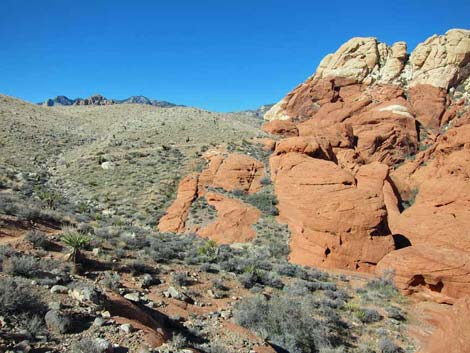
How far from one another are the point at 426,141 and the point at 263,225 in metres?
30.2

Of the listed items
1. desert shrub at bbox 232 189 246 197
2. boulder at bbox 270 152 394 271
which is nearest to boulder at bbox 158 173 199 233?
desert shrub at bbox 232 189 246 197

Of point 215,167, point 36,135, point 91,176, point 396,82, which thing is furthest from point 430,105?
point 36,135

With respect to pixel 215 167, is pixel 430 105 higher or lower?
higher

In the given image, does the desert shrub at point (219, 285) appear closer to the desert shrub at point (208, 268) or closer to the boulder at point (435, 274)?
the desert shrub at point (208, 268)

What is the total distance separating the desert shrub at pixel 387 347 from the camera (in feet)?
31.3

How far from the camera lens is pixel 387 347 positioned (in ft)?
31.4

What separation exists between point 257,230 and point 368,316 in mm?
11119

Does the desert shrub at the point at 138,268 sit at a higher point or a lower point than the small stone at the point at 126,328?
higher

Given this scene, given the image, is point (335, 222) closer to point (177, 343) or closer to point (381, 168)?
point (381, 168)

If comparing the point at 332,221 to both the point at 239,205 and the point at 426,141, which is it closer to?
the point at 239,205

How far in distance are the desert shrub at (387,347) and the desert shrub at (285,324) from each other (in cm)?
125

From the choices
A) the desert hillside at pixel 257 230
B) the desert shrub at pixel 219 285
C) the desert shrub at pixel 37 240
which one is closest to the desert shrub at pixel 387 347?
the desert hillside at pixel 257 230

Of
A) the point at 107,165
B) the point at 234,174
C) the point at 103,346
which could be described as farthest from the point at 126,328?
the point at 107,165

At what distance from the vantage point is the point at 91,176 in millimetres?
33438
